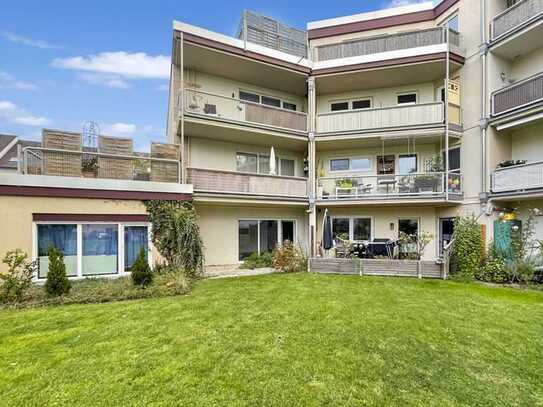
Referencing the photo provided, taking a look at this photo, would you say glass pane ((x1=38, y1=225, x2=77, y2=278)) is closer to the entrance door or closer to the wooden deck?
the wooden deck

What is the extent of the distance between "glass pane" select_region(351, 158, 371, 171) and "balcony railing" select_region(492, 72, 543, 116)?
568 centimetres

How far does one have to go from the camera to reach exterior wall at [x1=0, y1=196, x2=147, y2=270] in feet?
29.7

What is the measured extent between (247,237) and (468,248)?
9.58 metres

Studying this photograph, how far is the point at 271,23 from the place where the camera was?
49.4ft

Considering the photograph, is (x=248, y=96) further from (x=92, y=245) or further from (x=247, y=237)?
(x=92, y=245)

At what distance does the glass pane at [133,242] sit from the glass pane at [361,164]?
11.0 meters

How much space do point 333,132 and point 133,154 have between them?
29.7ft

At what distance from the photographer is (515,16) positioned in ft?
39.5

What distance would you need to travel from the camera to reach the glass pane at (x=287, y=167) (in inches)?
664

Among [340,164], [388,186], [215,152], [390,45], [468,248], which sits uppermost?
[390,45]

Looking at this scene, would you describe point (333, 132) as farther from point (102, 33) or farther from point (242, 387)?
point (102, 33)

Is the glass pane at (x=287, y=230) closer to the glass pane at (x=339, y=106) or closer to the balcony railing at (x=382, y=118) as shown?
the balcony railing at (x=382, y=118)

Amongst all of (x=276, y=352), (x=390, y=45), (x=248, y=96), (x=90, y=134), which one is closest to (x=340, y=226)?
(x=248, y=96)

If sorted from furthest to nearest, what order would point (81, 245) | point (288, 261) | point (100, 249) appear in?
point (288, 261) < point (100, 249) < point (81, 245)
